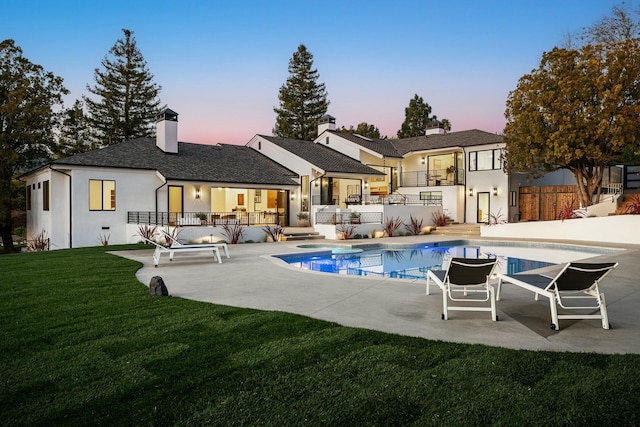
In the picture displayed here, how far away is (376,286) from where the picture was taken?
8.47 m

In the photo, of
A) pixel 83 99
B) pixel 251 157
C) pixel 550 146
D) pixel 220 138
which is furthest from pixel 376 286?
pixel 83 99

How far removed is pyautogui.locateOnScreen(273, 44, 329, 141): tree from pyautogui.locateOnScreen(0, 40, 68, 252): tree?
85.2ft

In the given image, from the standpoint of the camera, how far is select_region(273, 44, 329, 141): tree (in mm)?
49719

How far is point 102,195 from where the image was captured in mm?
20891

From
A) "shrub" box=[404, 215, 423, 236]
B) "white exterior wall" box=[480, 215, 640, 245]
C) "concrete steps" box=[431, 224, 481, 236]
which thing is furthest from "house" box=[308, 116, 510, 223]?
"white exterior wall" box=[480, 215, 640, 245]

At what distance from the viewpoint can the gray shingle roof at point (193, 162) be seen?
70.0 feet

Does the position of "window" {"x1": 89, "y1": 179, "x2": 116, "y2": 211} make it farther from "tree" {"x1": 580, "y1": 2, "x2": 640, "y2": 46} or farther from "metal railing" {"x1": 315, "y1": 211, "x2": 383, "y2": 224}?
"tree" {"x1": 580, "y1": 2, "x2": 640, "y2": 46}

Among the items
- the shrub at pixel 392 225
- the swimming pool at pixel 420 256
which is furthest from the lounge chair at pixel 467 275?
the shrub at pixel 392 225

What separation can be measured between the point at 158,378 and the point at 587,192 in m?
23.9

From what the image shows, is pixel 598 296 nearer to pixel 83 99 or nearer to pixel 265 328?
pixel 265 328

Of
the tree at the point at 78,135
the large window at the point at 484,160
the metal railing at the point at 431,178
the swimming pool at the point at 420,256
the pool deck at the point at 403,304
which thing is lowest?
the swimming pool at the point at 420,256

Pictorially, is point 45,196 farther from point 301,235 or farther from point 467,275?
point 467,275

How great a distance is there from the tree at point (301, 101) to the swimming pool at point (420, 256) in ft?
106

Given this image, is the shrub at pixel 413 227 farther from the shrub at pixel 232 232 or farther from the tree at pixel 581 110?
the shrub at pixel 232 232
